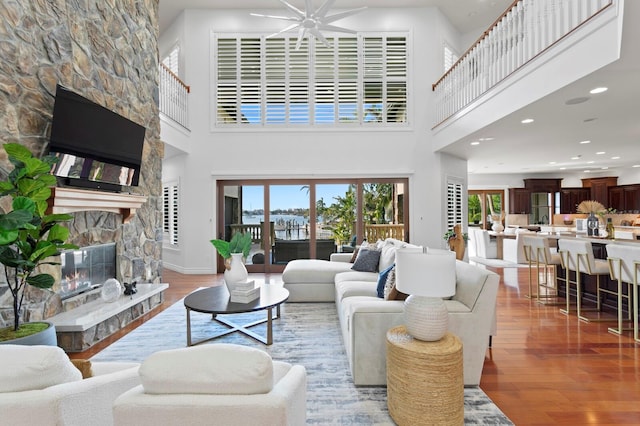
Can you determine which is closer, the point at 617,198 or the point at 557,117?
the point at 557,117

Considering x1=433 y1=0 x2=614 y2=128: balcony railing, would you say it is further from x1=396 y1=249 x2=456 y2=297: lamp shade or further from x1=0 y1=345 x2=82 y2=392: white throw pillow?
x1=0 y1=345 x2=82 y2=392: white throw pillow

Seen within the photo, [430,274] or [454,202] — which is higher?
[454,202]

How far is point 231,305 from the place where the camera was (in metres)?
3.22

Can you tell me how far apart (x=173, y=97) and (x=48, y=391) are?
21.2 feet

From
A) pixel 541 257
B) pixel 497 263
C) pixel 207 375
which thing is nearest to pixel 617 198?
pixel 497 263

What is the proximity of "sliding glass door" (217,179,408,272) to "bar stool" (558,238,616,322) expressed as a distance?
3.24m

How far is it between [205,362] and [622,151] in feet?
32.1

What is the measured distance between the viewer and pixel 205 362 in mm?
1163

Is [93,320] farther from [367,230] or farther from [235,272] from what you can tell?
[367,230]

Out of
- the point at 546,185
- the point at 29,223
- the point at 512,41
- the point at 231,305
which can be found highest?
the point at 512,41

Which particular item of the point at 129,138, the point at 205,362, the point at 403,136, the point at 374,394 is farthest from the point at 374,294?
the point at 403,136

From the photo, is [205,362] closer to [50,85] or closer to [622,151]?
[50,85]

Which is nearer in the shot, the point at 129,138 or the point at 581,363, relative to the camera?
the point at 581,363

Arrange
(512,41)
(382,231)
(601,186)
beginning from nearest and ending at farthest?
(512,41) → (382,231) → (601,186)
